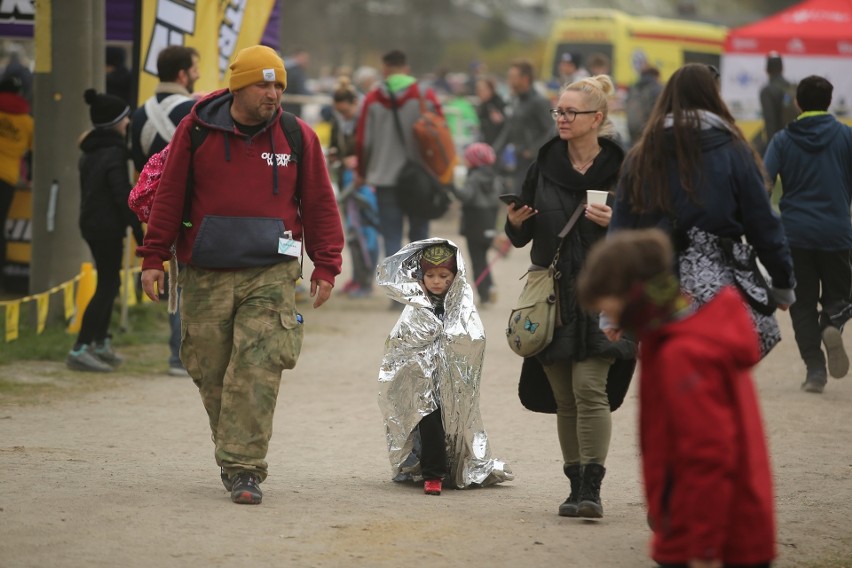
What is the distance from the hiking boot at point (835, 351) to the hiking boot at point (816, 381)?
26 centimetres

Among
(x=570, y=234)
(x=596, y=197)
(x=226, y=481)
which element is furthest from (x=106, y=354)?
(x=596, y=197)

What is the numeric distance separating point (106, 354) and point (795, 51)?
20111mm

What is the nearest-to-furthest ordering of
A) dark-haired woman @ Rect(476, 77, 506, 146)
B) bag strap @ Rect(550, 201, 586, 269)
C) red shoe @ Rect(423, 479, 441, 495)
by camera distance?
bag strap @ Rect(550, 201, 586, 269) → red shoe @ Rect(423, 479, 441, 495) → dark-haired woman @ Rect(476, 77, 506, 146)

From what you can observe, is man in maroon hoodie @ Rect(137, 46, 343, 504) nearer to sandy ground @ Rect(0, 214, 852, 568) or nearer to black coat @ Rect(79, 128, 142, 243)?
sandy ground @ Rect(0, 214, 852, 568)

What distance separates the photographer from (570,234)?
5.82 metres

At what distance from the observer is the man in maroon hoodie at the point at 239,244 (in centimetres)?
593

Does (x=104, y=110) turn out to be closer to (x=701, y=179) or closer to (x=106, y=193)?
(x=106, y=193)

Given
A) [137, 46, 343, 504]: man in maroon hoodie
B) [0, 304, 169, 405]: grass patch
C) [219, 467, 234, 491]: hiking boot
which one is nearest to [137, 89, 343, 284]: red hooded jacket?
[137, 46, 343, 504]: man in maroon hoodie

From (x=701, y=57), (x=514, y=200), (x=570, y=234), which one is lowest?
(x=570, y=234)

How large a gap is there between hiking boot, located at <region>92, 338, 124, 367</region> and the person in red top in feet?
23.1

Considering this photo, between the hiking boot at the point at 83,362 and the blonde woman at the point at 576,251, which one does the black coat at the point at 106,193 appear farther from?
the blonde woman at the point at 576,251

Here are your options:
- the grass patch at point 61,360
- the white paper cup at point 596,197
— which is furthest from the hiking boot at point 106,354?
the white paper cup at point 596,197

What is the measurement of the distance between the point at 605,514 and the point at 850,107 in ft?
71.8

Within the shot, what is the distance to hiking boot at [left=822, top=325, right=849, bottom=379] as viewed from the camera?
9156 millimetres
